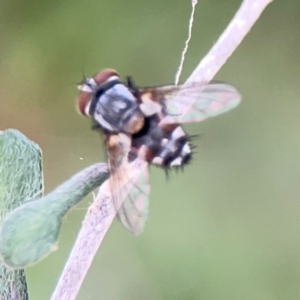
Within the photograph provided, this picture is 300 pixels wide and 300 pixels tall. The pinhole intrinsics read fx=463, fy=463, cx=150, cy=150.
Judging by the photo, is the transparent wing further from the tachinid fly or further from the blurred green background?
the blurred green background

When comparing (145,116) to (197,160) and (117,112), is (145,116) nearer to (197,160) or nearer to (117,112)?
(117,112)

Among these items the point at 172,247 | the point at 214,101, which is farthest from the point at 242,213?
the point at 214,101

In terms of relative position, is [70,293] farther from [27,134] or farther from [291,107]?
[291,107]

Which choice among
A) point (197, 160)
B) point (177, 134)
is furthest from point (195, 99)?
point (197, 160)

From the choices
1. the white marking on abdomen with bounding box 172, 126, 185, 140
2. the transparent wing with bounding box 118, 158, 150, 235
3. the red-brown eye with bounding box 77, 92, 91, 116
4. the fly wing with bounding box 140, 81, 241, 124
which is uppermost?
the red-brown eye with bounding box 77, 92, 91, 116

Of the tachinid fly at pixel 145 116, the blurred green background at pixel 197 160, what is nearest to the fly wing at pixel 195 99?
the tachinid fly at pixel 145 116

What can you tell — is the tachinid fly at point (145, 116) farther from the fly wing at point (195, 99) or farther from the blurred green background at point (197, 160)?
the blurred green background at point (197, 160)

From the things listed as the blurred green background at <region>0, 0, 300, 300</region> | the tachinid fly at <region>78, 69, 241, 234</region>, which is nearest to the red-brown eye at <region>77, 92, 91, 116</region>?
the tachinid fly at <region>78, 69, 241, 234</region>
